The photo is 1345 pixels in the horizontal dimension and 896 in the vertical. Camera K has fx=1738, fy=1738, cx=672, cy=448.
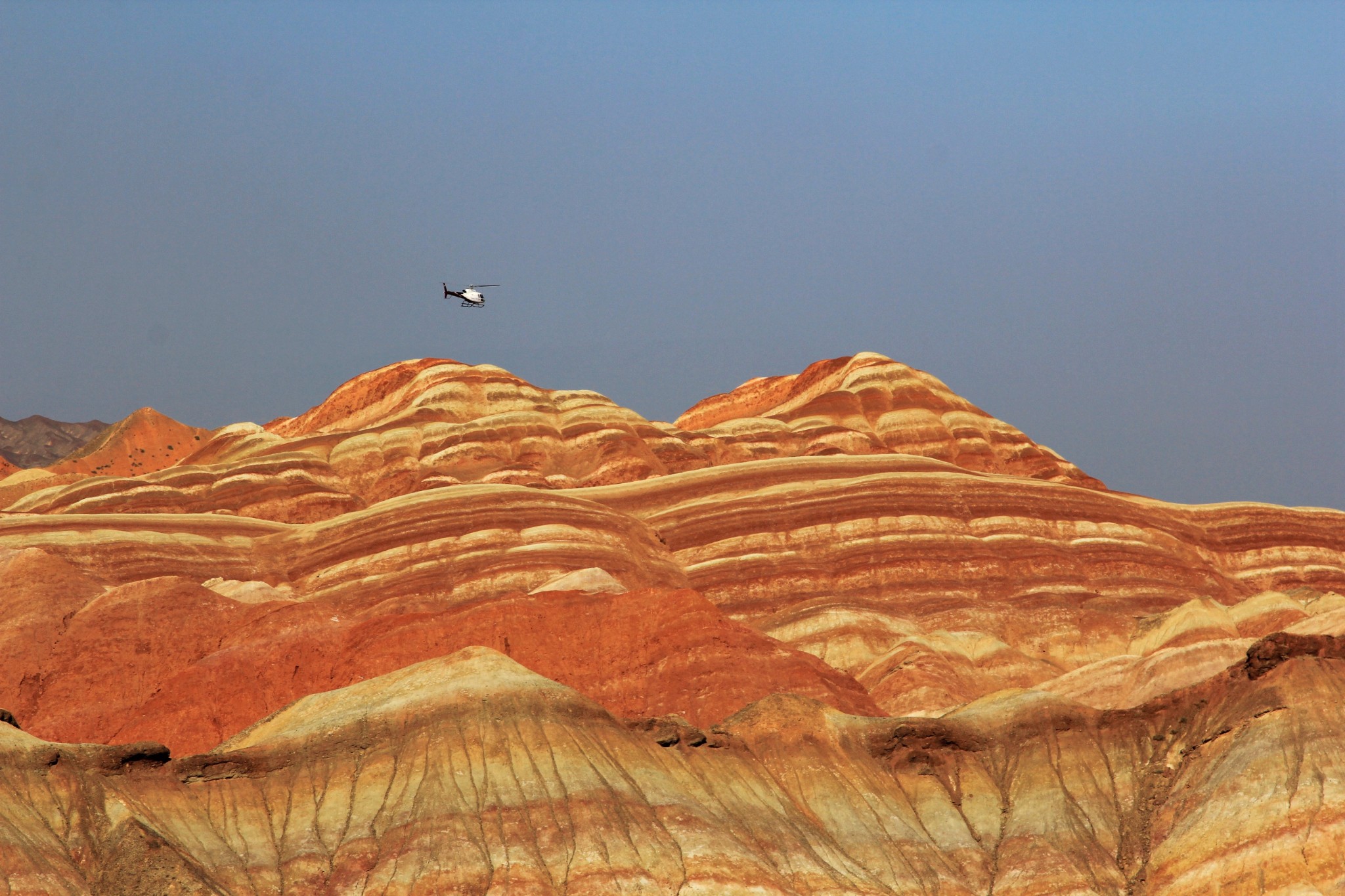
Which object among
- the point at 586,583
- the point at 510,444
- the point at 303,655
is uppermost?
the point at 510,444

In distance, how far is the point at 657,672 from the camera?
71.3 meters

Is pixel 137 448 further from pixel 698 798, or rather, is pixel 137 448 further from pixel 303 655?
pixel 698 798

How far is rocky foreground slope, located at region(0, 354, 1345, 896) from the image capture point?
52594 mm

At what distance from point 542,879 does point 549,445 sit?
69.0 meters

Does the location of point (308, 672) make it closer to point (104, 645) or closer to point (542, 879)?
point (104, 645)

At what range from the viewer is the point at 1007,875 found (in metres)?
57.2

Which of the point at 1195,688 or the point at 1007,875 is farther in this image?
the point at 1195,688

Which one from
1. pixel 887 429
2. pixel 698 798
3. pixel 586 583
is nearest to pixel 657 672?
pixel 586 583

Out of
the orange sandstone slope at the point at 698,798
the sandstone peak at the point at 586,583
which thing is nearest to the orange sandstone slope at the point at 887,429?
the sandstone peak at the point at 586,583

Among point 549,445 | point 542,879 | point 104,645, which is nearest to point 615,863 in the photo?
point 542,879

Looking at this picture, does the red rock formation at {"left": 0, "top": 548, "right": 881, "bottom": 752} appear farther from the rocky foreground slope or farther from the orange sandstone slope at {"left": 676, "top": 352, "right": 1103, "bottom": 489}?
the orange sandstone slope at {"left": 676, "top": 352, "right": 1103, "bottom": 489}

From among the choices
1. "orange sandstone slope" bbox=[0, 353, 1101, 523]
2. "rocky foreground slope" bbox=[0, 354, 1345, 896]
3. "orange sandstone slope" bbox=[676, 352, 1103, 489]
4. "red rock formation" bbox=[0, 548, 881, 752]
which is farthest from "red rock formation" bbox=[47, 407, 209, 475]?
"red rock formation" bbox=[0, 548, 881, 752]

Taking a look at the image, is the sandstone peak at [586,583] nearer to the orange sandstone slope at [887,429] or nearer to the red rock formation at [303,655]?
the red rock formation at [303,655]

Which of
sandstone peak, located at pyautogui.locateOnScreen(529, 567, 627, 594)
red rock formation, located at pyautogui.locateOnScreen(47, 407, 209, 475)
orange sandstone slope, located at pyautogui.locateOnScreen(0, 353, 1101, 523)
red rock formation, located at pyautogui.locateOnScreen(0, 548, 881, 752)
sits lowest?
red rock formation, located at pyautogui.locateOnScreen(0, 548, 881, 752)
